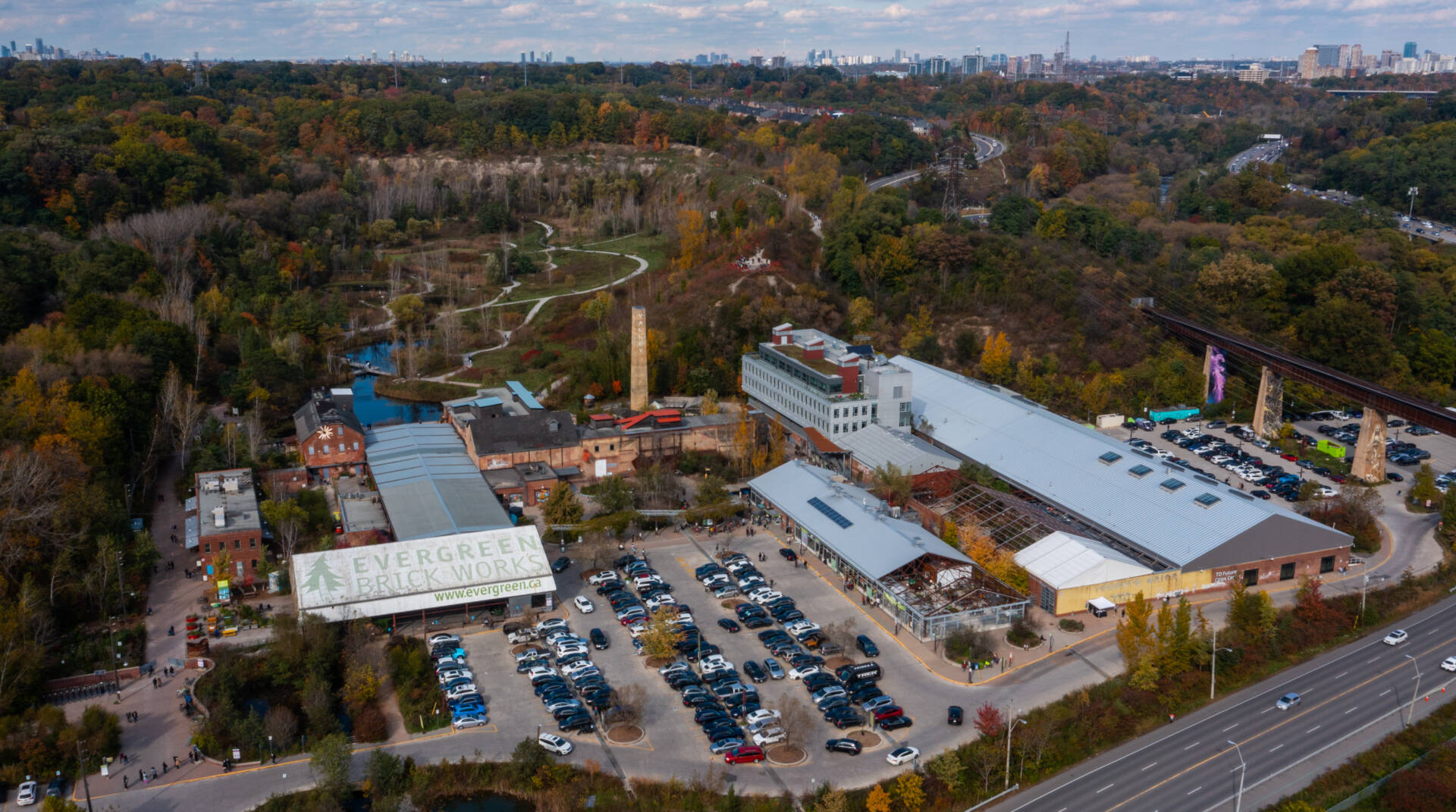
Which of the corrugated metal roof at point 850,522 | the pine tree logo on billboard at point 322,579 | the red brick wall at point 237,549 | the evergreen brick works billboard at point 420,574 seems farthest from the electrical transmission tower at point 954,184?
the pine tree logo on billboard at point 322,579

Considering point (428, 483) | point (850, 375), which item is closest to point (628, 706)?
point (428, 483)

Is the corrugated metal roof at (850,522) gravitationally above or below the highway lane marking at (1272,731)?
above

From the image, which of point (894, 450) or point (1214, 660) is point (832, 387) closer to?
point (894, 450)

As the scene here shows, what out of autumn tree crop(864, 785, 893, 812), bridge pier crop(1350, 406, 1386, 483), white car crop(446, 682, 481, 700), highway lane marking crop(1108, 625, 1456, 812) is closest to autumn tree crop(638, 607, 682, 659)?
white car crop(446, 682, 481, 700)

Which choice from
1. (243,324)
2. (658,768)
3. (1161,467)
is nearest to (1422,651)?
(1161,467)

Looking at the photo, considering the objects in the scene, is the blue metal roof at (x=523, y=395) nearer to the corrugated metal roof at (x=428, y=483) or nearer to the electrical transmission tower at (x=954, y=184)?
the corrugated metal roof at (x=428, y=483)

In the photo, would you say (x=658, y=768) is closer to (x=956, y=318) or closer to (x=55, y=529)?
(x=55, y=529)

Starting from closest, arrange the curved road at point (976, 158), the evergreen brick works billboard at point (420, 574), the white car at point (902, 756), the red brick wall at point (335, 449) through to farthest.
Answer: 1. the white car at point (902, 756)
2. the evergreen brick works billboard at point (420, 574)
3. the red brick wall at point (335, 449)
4. the curved road at point (976, 158)
